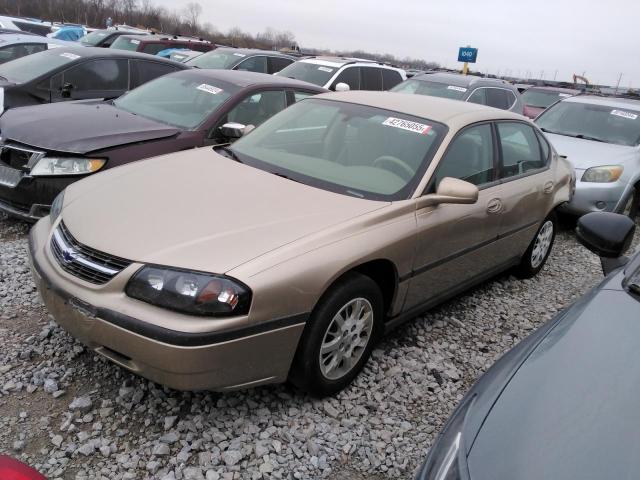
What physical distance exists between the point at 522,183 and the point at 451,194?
4.53 feet

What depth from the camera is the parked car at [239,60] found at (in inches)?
426

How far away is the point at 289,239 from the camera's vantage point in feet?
8.27

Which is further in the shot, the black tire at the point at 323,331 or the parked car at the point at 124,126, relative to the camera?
the parked car at the point at 124,126

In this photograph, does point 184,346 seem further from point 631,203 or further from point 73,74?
point 631,203

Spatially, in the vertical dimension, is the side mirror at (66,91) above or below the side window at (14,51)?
below

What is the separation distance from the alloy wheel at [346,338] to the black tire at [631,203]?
501cm

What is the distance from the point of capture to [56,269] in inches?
104

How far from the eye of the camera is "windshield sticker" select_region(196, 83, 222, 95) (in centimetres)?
540

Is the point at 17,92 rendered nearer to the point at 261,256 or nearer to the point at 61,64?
the point at 61,64

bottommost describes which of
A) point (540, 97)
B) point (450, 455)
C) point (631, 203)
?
point (631, 203)

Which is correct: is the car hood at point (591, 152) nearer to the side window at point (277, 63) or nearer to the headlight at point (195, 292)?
the headlight at point (195, 292)

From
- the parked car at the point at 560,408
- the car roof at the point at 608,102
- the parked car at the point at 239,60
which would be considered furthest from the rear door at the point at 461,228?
the parked car at the point at 239,60

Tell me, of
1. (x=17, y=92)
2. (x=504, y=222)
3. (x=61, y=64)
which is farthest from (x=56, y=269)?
(x=61, y=64)

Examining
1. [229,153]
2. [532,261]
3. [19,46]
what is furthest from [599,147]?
[19,46]
